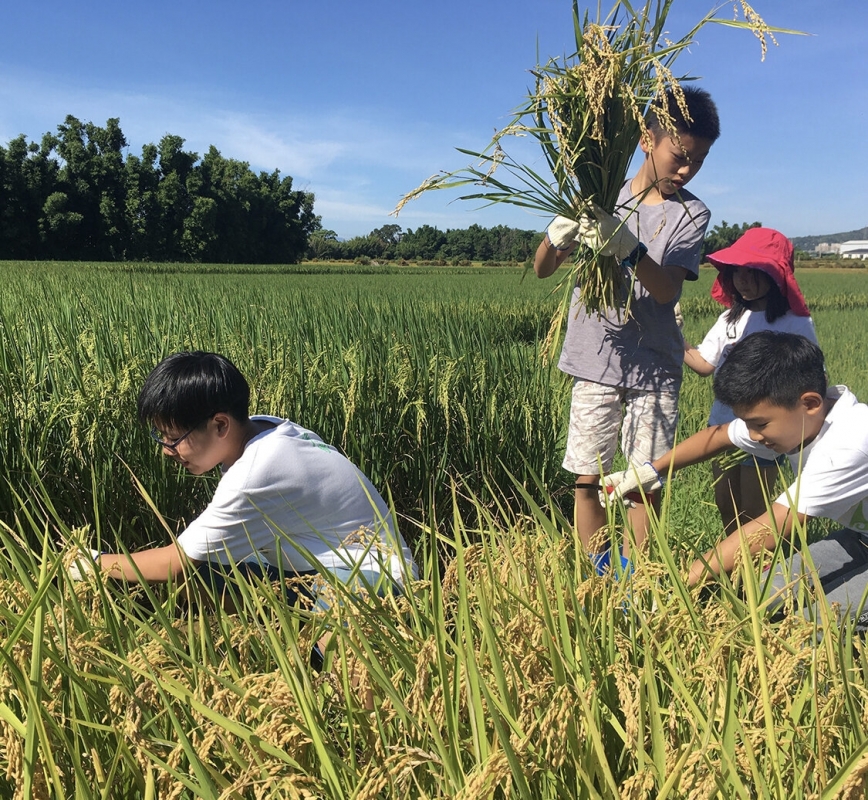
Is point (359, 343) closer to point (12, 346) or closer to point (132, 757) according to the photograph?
point (12, 346)

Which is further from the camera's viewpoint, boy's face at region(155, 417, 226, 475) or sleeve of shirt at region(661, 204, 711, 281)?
sleeve of shirt at region(661, 204, 711, 281)

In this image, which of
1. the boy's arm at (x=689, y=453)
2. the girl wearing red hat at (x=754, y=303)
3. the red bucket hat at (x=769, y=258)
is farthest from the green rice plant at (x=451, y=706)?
the red bucket hat at (x=769, y=258)

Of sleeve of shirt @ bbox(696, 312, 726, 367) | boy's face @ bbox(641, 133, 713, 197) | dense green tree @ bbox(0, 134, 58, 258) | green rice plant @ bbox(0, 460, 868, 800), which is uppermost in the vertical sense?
dense green tree @ bbox(0, 134, 58, 258)

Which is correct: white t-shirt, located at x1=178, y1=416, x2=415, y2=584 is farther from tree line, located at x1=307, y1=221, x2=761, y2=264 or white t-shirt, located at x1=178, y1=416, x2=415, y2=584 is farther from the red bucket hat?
tree line, located at x1=307, y1=221, x2=761, y2=264

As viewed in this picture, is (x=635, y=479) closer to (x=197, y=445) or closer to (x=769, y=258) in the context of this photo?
(x=769, y=258)

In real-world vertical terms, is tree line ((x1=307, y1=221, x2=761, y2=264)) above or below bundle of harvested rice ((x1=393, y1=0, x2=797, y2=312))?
above

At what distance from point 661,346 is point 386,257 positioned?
67.2m

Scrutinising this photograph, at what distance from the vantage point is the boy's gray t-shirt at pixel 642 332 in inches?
94.3

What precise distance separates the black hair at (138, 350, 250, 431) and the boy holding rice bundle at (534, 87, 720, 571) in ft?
4.07

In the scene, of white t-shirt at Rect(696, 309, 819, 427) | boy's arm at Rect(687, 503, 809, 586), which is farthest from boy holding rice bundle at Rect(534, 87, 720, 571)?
boy's arm at Rect(687, 503, 809, 586)

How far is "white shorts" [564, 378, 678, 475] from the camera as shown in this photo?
256cm

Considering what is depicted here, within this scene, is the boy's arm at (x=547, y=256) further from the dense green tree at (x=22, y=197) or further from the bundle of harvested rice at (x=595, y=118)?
the dense green tree at (x=22, y=197)

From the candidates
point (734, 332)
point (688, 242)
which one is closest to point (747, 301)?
point (734, 332)

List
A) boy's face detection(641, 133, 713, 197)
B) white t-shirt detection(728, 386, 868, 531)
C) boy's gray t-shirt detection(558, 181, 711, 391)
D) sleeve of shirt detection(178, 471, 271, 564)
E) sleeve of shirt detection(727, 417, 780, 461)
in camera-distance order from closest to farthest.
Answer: sleeve of shirt detection(178, 471, 271, 564) → white t-shirt detection(728, 386, 868, 531) → sleeve of shirt detection(727, 417, 780, 461) → boy's face detection(641, 133, 713, 197) → boy's gray t-shirt detection(558, 181, 711, 391)
